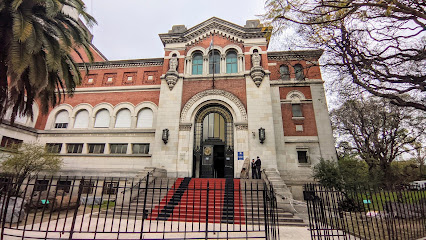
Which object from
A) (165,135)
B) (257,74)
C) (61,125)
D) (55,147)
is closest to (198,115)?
(165,135)

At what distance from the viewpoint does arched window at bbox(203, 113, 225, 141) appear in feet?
61.3

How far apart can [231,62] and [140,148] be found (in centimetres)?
1147

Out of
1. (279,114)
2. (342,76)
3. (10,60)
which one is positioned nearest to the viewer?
(10,60)

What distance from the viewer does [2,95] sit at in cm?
1119

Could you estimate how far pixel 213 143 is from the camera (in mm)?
18328

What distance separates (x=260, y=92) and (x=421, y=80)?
10.4 m

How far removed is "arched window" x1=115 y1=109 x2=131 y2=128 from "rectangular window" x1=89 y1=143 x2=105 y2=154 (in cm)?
221

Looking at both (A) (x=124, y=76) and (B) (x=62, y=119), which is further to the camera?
(A) (x=124, y=76)

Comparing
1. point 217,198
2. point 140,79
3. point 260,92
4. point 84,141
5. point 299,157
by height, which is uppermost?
point 140,79

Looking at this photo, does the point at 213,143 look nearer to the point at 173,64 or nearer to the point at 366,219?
the point at 173,64

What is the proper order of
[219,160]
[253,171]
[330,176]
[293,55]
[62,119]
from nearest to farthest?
[330,176] < [253,171] < [219,160] < [293,55] < [62,119]

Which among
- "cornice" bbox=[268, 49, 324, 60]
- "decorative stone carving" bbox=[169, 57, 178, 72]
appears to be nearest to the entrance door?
"decorative stone carving" bbox=[169, 57, 178, 72]

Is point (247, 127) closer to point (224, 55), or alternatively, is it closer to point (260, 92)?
point (260, 92)

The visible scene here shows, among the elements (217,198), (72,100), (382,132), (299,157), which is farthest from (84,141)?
(382,132)
